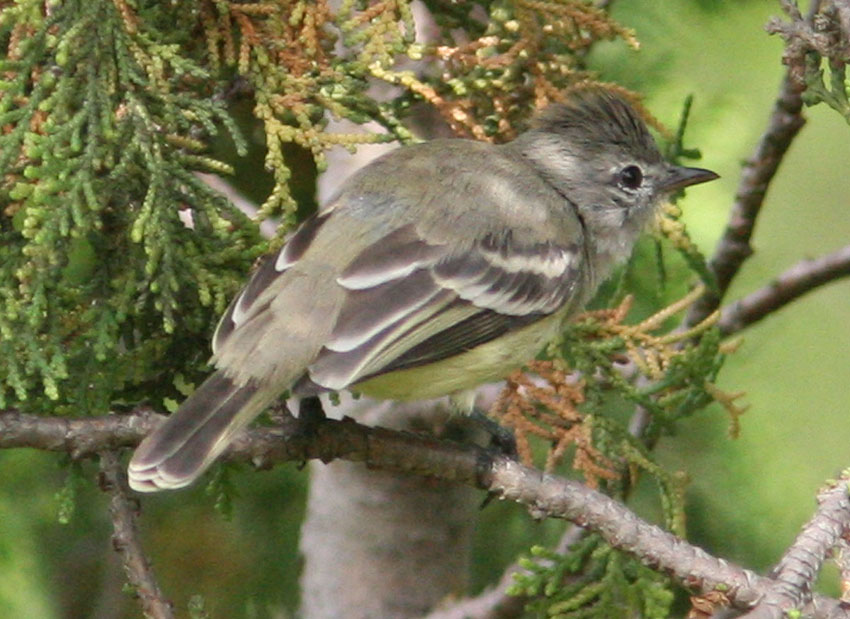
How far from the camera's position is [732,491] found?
491cm

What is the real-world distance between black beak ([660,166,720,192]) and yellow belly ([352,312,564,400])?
804mm

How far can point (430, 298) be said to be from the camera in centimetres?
354

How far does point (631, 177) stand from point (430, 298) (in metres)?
1.15

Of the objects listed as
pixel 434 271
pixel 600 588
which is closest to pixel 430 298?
pixel 434 271

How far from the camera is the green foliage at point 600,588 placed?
11.2 feet

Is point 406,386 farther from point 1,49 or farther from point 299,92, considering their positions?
point 1,49

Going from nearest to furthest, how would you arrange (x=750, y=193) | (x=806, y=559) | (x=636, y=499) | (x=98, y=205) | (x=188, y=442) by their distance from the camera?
(x=806, y=559)
(x=188, y=442)
(x=98, y=205)
(x=750, y=193)
(x=636, y=499)

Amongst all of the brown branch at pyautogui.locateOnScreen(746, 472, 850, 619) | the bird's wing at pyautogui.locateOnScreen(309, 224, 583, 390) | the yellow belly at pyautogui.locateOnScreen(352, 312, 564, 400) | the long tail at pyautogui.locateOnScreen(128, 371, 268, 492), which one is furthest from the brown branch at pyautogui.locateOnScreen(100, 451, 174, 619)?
the brown branch at pyautogui.locateOnScreen(746, 472, 850, 619)

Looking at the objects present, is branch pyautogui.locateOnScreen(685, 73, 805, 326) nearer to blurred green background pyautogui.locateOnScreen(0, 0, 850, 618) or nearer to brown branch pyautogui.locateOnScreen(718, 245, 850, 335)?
brown branch pyautogui.locateOnScreen(718, 245, 850, 335)

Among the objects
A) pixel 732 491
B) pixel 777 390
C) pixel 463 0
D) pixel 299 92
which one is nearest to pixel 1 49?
pixel 299 92

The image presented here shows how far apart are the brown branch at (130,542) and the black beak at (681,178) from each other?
2022mm

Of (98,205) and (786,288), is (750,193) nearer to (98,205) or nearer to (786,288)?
(786,288)

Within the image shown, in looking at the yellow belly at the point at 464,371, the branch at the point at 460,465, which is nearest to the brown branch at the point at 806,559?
the branch at the point at 460,465

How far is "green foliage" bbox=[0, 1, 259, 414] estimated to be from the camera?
3.05m
